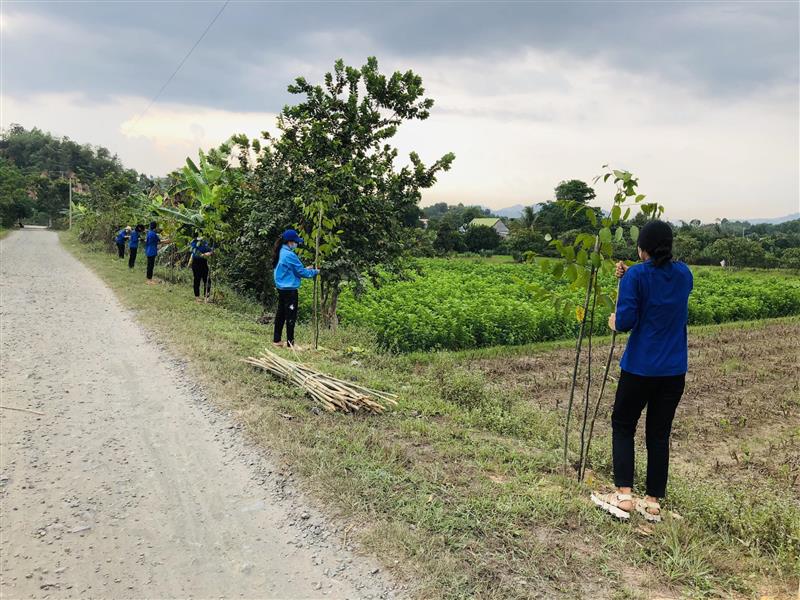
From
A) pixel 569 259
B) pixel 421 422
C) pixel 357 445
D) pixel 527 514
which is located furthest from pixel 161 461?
pixel 569 259

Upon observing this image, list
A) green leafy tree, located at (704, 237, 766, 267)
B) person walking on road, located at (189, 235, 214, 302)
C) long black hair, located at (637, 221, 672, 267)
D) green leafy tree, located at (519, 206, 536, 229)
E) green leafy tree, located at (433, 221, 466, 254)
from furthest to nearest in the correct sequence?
green leafy tree, located at (519, 206, 536, 229) < green leafy tree, located at (433, 221, 466, 254) < green leafy tree, located at (704, 237, 766, 267) < person walking on road, located at (189, 235, 214, 302) < long black hair, located at (637, 221, 672, 267)

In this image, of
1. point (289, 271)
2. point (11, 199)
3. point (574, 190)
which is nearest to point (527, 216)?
point (574, 190)

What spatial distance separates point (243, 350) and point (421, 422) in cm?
349

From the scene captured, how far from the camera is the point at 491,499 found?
3.90 m

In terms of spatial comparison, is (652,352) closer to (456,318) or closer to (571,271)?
(571,271)

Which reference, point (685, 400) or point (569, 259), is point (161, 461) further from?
point (685, 400)

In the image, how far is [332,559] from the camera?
3.26 m

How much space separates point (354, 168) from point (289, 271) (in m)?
2.72

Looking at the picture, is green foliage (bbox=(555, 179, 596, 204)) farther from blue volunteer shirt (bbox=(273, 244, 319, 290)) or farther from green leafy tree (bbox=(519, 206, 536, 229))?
blue volunteer shirt (bbox=(273, 244, 319, 290))

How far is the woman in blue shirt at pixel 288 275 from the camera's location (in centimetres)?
814

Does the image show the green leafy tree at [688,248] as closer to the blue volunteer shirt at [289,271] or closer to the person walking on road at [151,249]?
the person walking on road at [151,249]

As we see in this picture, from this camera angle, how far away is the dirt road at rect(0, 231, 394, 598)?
305cm

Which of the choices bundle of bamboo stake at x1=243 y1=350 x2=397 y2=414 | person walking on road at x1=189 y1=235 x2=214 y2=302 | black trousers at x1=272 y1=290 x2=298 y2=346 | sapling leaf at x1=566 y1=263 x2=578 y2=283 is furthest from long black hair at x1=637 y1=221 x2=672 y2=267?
person walking on road at x1=189 y1=235 x2=214 y2=302

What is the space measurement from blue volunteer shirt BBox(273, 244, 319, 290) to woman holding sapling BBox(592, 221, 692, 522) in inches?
205
